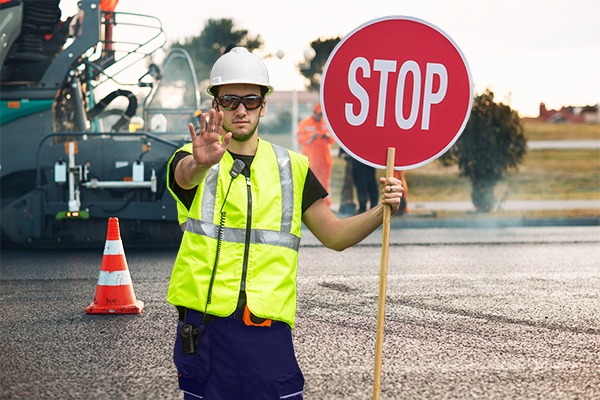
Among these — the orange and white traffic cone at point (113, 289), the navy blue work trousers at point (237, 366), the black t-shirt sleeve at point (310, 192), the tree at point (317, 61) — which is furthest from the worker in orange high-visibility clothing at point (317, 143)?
the tree at point (317, 61)

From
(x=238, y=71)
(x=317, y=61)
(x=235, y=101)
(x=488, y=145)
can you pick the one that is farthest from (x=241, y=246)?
(x=317, y=61)

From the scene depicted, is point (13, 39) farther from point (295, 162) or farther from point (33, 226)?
point (295, 162)

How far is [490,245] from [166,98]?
5.15 meters

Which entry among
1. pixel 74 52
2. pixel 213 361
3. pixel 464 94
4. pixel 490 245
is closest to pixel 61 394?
pixel 213 361

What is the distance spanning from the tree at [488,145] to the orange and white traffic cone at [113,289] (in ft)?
35.3

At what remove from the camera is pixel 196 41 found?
53062 mm

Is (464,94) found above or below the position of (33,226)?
above

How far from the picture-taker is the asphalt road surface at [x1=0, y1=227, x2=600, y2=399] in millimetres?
3682

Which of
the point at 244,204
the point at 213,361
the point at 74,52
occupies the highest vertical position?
the point at 74,52

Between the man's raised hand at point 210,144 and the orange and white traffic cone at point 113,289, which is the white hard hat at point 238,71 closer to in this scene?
the man's raised hand at point 210,144

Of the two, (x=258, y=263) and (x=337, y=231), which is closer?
(x=258, y=263)

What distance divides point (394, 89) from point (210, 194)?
85cm

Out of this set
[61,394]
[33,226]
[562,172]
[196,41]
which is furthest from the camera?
[196,41]

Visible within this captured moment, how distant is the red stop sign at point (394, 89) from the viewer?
105 inches
